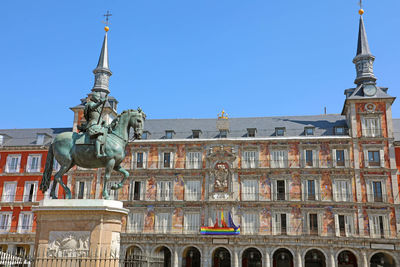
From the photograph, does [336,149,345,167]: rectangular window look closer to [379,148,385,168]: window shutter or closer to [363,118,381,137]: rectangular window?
[363,118,381,137]: rectangular window

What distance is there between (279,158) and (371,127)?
9663 mm

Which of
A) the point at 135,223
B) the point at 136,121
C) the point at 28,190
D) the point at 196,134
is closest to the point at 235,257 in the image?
the point at 135,223

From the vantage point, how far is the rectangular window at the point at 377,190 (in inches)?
1535

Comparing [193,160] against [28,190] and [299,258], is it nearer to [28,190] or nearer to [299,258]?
[299,258]

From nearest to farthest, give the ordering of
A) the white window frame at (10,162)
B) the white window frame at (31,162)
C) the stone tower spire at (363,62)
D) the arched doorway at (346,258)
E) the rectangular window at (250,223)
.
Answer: the arched doorway at (346,258)
the rectangular window at (250,223)
the stone tower spire at (363,62)
the white window frame at (31,162)
the white window frame at (10,162)

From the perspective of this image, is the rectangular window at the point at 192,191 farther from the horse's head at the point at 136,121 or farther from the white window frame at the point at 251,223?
the horse's head at the point at 136,121

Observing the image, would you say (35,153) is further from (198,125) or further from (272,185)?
(272,185)

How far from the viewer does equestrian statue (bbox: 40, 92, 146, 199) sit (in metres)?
11.7

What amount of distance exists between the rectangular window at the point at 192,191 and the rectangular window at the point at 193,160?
5.54 ft

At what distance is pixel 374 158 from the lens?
40.2 m

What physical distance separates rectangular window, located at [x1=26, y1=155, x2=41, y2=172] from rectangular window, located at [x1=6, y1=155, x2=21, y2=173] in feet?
3.90

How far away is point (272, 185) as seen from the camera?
41.1 metres

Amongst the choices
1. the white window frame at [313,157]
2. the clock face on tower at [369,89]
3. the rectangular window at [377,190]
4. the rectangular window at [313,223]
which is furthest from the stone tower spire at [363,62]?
the rectangular window at [313,223]

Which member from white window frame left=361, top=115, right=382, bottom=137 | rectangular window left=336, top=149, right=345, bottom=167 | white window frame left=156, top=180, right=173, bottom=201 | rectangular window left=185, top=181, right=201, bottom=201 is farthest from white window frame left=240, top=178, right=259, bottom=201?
white window frame left=361, top=115, right=382, bottom=137
